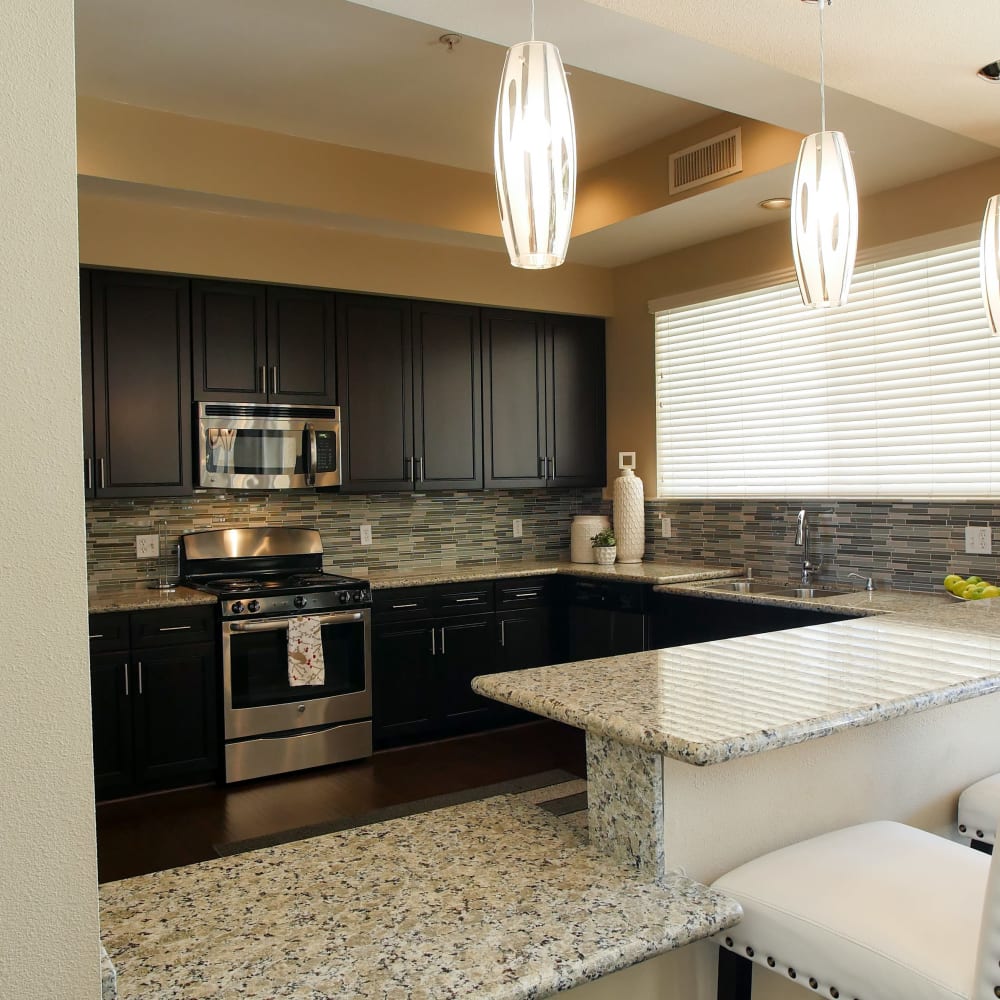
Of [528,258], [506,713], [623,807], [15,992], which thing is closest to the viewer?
[15,992]

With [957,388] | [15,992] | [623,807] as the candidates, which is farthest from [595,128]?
[15,992]

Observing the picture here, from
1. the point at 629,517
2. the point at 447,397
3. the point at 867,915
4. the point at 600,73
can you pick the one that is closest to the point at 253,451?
the point at 447,397

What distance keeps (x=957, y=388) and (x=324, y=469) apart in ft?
9.41

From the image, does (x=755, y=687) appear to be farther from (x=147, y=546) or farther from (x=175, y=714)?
(x=147, y=546)

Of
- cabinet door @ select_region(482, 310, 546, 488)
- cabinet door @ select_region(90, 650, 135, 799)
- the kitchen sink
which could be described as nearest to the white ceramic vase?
cabinet door @ select_region(482, 310, 546, 488)

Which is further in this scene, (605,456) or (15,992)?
(605,456)

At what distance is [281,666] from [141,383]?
4.68ft

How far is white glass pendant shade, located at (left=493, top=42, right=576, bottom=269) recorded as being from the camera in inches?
60.0

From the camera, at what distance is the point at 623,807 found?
1455 mm

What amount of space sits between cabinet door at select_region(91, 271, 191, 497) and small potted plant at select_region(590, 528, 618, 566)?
86.8 inches

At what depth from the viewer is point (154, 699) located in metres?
3.89

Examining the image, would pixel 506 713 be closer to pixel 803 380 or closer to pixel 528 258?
pixel 803 380

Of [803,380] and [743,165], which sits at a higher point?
[743,165]

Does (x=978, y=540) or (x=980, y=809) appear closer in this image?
(x=980, y=809)
